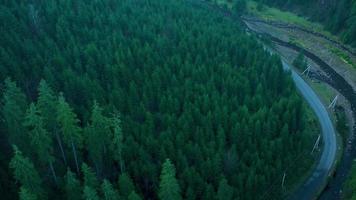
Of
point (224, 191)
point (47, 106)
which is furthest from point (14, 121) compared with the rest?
point (224, 191)

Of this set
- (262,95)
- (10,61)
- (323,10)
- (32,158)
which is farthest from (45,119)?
(323,10)

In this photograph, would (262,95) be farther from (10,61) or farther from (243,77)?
(10,61)

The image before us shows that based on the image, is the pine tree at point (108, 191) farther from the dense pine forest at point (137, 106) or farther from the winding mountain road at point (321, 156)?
the winding mountain road at point (321, 156)

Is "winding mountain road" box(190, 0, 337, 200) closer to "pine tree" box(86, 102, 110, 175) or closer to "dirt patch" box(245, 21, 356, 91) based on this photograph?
"dirt patch" box(245, 21, 356, 91)

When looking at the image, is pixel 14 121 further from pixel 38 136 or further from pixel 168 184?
pixel 168 184

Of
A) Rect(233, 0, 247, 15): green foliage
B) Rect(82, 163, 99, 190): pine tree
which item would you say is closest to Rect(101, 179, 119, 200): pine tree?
Rect(82, 163, 99, 190): pine tree

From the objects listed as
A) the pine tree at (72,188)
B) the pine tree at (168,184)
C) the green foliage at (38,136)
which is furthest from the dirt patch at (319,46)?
the green foliage at (38,136)
